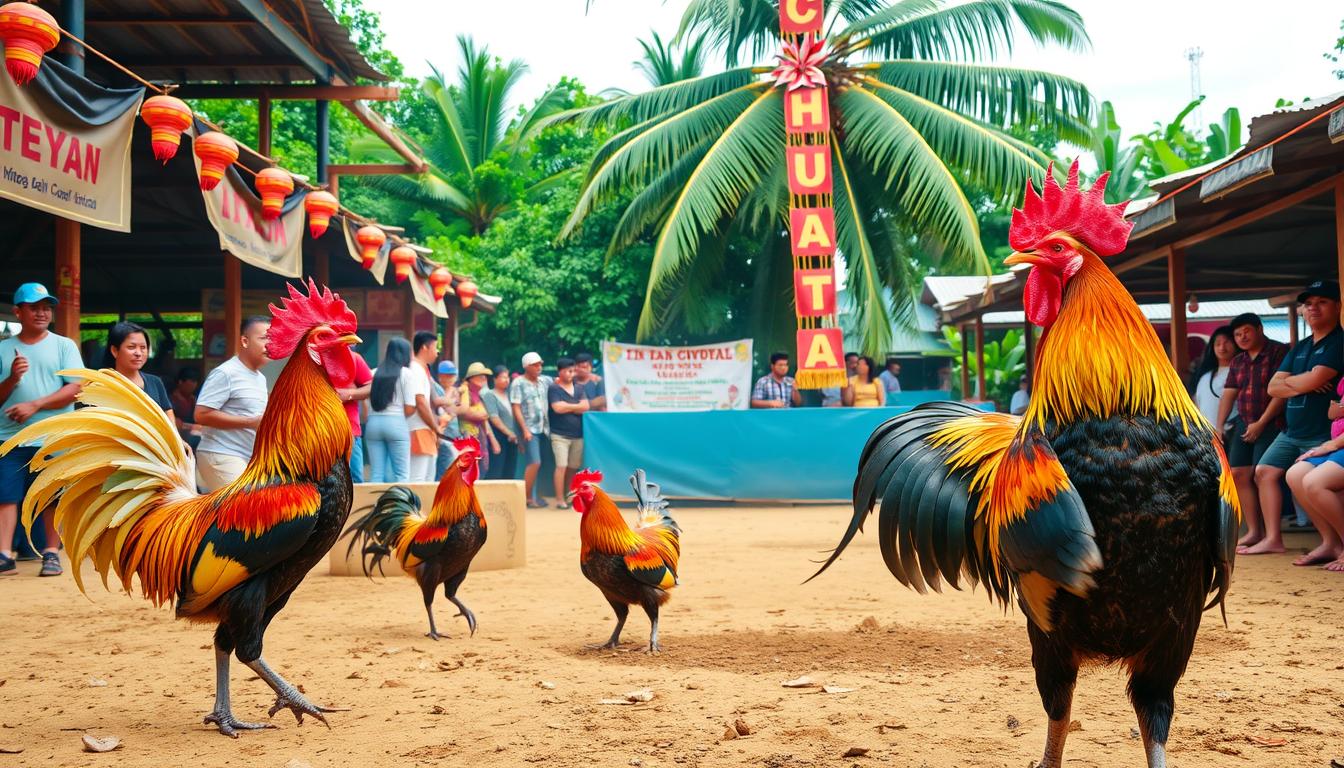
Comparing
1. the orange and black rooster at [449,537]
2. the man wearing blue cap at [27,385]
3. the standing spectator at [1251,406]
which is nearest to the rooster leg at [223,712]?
the orange and black rooster at [449,537]

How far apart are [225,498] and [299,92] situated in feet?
29.4

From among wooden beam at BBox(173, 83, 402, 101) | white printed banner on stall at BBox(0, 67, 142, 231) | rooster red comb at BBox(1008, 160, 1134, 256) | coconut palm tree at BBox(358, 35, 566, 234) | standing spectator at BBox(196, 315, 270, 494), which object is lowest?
standing spectator at BBox(196, 315, 270, 494)

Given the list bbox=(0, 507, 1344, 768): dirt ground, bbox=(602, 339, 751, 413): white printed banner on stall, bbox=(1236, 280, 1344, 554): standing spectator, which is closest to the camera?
bbox=(0, 507, 1344, 768): dirt ground

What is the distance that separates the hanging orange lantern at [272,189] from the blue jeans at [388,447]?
211 cm

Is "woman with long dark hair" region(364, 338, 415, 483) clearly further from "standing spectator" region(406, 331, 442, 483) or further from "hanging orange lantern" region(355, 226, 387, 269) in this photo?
"hanging orange lantern" region(355, 226, 387, 269)

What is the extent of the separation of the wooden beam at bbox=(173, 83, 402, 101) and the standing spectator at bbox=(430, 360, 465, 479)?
3.13 metres

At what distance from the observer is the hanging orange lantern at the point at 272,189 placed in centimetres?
891

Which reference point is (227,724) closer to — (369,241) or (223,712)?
(223,712)

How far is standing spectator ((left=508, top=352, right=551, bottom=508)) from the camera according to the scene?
14.2 meters

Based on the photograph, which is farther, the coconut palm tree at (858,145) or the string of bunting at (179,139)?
the coconut palm tree at (858,145)

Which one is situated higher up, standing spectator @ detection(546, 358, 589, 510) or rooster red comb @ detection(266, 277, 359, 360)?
rooster red comb @ detection(266, 277, 359, 360)

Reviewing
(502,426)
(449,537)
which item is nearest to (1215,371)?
(449,537)

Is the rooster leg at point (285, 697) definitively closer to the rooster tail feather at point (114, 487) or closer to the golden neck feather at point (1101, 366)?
the rooster tail feather at point (114, 487)

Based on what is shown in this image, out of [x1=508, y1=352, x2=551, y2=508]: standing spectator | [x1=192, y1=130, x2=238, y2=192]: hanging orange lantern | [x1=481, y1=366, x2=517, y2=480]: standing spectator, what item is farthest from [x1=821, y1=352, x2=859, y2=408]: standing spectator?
[x1=192, y1=130, x2=238, y2=192]: hanging orange lantern
